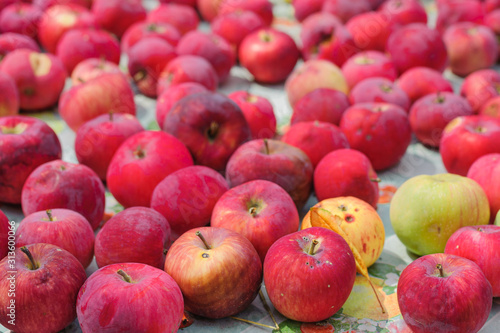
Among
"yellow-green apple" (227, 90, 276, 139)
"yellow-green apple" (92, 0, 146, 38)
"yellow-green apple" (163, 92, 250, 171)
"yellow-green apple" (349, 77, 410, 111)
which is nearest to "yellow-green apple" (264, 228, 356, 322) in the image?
"yellow-green apple" (163, 92, 250, 171)

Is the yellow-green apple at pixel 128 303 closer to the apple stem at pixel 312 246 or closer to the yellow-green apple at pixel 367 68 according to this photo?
the apple stem at pixel 312 246

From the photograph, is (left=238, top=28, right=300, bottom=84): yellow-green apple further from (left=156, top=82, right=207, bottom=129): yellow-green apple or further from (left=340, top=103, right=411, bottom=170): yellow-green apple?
(left=340, top=103, right=411, bottom=170): yellow-green apple

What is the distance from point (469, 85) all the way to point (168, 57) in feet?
5.96

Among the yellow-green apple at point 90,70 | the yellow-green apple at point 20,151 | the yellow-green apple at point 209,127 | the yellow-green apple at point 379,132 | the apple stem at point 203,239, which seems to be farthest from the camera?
the yellow-green apple at point 90,70

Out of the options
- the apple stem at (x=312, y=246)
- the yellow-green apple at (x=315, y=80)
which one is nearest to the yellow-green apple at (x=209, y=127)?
the yellow-green apple at (x=315, y=80)

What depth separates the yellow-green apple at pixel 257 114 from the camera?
2.82 meters

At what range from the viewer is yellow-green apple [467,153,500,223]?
220cm

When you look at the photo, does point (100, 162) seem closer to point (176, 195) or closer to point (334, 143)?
point (176, 195)

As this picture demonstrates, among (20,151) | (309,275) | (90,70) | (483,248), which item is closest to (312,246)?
(309,275)

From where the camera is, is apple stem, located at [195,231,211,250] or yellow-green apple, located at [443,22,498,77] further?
yellow-green apple, located at [443,22,498,77]

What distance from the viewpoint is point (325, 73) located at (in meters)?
3.24

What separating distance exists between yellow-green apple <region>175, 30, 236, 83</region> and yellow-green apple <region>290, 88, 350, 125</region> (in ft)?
2.83

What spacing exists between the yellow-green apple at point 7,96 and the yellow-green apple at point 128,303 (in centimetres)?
164

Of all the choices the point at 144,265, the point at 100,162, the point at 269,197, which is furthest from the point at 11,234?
the point at 269,197
